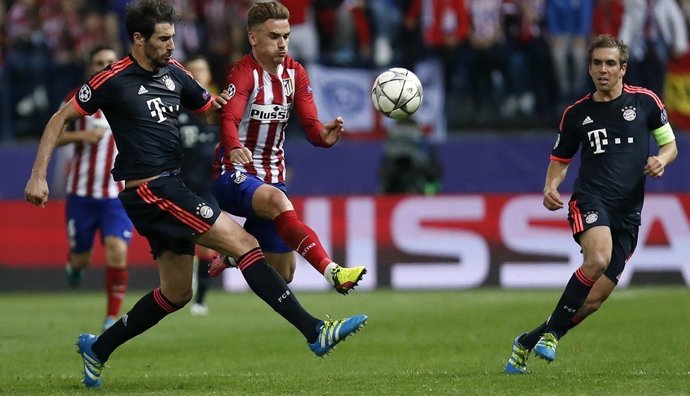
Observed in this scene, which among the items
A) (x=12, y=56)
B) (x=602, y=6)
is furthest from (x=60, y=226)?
(x=602, y=6)

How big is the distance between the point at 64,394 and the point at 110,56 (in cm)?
469

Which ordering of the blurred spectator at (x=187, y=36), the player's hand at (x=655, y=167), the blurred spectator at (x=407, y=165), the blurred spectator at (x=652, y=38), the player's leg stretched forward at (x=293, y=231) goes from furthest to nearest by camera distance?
1. the blurred spectator at (x=187, y=36)
2. the blurred spectator at (x=652, y=38)
3. the blurred spectator at (x=407, y=165)
4. the player's hand at (x=655, y=167)
5. the player's leg stretched forward at (x=293, y=231)

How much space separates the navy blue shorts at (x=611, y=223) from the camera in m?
9.10

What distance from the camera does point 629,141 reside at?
930 cm

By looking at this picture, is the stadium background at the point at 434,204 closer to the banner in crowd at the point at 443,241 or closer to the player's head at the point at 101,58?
the banner in crowd at the point at 443,241

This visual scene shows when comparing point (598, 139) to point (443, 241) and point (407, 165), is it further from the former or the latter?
point (407, 165)

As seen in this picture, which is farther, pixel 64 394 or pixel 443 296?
pixel 443 296

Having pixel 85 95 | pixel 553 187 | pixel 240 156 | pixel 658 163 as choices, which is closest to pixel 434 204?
pixel 553 187

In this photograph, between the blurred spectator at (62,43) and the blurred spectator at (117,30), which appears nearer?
the blurred spectator at (62,43)

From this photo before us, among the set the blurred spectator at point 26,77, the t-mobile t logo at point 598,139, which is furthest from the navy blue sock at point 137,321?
the blurred spectator at point 26,77

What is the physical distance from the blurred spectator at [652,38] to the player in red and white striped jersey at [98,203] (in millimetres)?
8731

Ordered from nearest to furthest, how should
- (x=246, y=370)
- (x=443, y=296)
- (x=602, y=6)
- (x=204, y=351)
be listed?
(x=246, y=370)
(x=204, y=351)
(x=443, y=296)
(x=602, y=6)

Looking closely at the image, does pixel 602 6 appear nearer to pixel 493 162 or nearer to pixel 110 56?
pixel 493 162

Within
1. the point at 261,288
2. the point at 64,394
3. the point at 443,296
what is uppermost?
the point at 261,288
